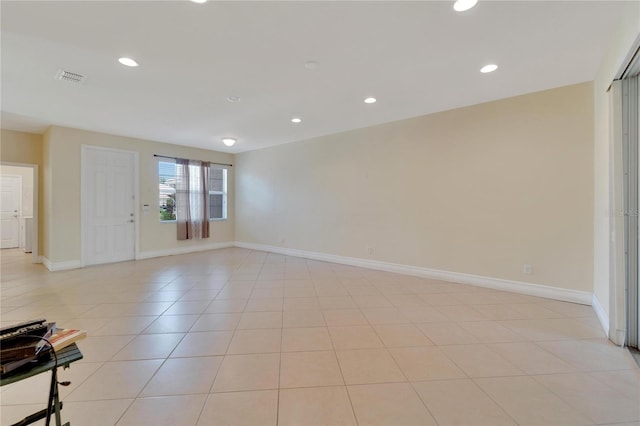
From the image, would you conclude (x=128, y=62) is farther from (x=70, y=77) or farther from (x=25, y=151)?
(x=25, y=151)

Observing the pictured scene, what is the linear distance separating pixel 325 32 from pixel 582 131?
10.9 ft

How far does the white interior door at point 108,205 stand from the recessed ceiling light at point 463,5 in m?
6.43

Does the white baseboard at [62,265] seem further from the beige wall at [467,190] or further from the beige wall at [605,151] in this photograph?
the beige wall at [605,151]

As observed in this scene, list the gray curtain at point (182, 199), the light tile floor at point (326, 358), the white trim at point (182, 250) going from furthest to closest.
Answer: the gray curtain at point (182, 199)
the white trim at point (182, 250)
the light tile floor at point (326, 358)

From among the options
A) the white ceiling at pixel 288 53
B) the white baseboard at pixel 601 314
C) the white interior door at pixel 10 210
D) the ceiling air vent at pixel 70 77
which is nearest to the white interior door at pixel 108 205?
the white ceiling at pixel 288 53

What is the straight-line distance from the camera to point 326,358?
2.14 metres

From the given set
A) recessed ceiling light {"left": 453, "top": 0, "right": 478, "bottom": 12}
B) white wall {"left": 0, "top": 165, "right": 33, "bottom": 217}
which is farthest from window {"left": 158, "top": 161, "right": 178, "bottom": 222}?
recessed ceiling light {"left": 453, "top": 0, "right": 478, "bottom": 12}

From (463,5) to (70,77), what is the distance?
4.04 metres

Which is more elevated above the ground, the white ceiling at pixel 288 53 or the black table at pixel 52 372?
the white ceiling at pixel 288 53

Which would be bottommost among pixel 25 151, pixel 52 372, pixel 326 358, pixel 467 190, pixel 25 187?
pixel 326 358

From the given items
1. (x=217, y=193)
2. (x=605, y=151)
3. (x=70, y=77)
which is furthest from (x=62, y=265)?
(x=605, y=151)

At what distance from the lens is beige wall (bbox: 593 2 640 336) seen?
2.07m

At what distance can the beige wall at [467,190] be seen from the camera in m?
3.29

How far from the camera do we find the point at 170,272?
480 cm
